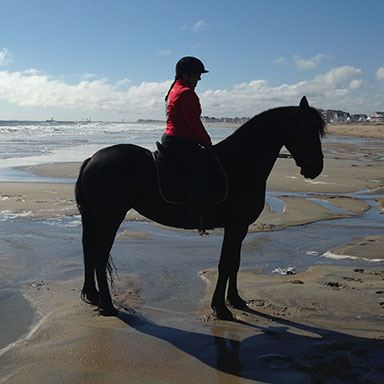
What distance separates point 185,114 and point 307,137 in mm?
1409

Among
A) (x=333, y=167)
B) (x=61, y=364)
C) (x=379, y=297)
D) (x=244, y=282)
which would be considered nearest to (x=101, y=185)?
(x=61, y=364)

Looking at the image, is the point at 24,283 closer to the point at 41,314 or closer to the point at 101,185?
the point at 41,314

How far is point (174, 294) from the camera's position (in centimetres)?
595

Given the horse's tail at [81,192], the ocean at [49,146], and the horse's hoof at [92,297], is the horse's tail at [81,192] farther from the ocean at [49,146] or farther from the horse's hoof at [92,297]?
the ocean at [49,146]

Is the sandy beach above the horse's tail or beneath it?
beneath

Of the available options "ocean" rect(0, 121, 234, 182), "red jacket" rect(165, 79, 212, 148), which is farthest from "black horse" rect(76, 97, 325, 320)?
"ocean" rect(0, 121, 234, 182)

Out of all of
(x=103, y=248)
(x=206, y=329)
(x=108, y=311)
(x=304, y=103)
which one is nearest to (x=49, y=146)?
(x=103, y=248)

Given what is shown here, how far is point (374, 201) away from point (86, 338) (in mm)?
10776

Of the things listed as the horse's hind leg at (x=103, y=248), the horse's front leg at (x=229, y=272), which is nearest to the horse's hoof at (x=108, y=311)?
the horse's hind leg at (x=103, y=248)

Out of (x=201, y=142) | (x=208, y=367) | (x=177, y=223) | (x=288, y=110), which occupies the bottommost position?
(x=208, y=367)

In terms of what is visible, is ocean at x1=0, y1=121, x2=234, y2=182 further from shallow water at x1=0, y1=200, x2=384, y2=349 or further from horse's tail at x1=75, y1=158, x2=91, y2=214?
horse's tail at x1=75, y1=158, x2=91, y2=214

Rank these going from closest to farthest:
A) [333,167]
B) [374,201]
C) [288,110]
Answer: [288,110] < [374,201] < [333,167]

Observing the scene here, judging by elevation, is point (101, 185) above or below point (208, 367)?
above

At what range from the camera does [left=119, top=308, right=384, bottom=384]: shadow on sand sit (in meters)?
3.94
